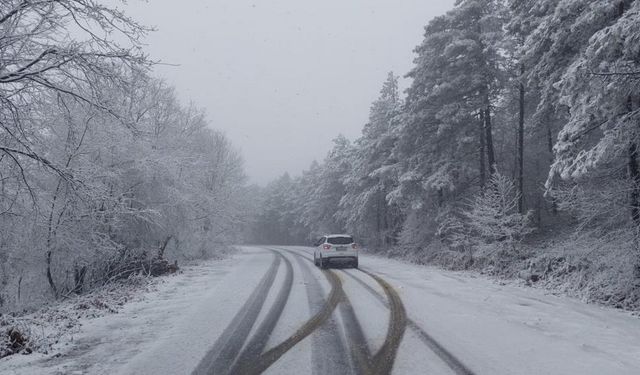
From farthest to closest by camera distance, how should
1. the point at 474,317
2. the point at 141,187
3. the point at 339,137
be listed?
the point at 339,137
the point at 141,187
the point at 474,317

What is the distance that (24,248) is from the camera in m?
14.2

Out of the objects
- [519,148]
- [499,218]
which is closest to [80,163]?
[499,218]

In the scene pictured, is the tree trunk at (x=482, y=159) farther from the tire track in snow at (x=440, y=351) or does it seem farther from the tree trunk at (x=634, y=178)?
the tire track in snow at (x=440, y=351)

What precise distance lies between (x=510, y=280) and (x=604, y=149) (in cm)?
712

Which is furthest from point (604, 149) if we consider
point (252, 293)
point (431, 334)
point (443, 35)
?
point (443, 35)

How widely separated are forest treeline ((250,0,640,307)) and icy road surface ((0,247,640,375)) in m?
3.43

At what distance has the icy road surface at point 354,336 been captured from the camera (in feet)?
21.4

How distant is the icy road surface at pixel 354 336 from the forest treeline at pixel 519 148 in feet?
11.2

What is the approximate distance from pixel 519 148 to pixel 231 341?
64.9ft

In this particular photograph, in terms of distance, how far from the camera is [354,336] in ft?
27.1

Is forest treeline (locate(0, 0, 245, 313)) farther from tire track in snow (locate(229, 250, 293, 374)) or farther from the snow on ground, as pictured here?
the snow on ground

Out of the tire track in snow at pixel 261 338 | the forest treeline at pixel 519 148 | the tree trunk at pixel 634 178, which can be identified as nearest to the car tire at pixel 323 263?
the forest treeline at pixel 519 148

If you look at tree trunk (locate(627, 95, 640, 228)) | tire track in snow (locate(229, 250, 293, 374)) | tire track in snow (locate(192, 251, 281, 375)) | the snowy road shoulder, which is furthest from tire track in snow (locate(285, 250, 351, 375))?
tree trunk (locate(627, 95, 640, 228))

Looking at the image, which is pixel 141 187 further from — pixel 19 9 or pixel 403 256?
pixel 403 256
